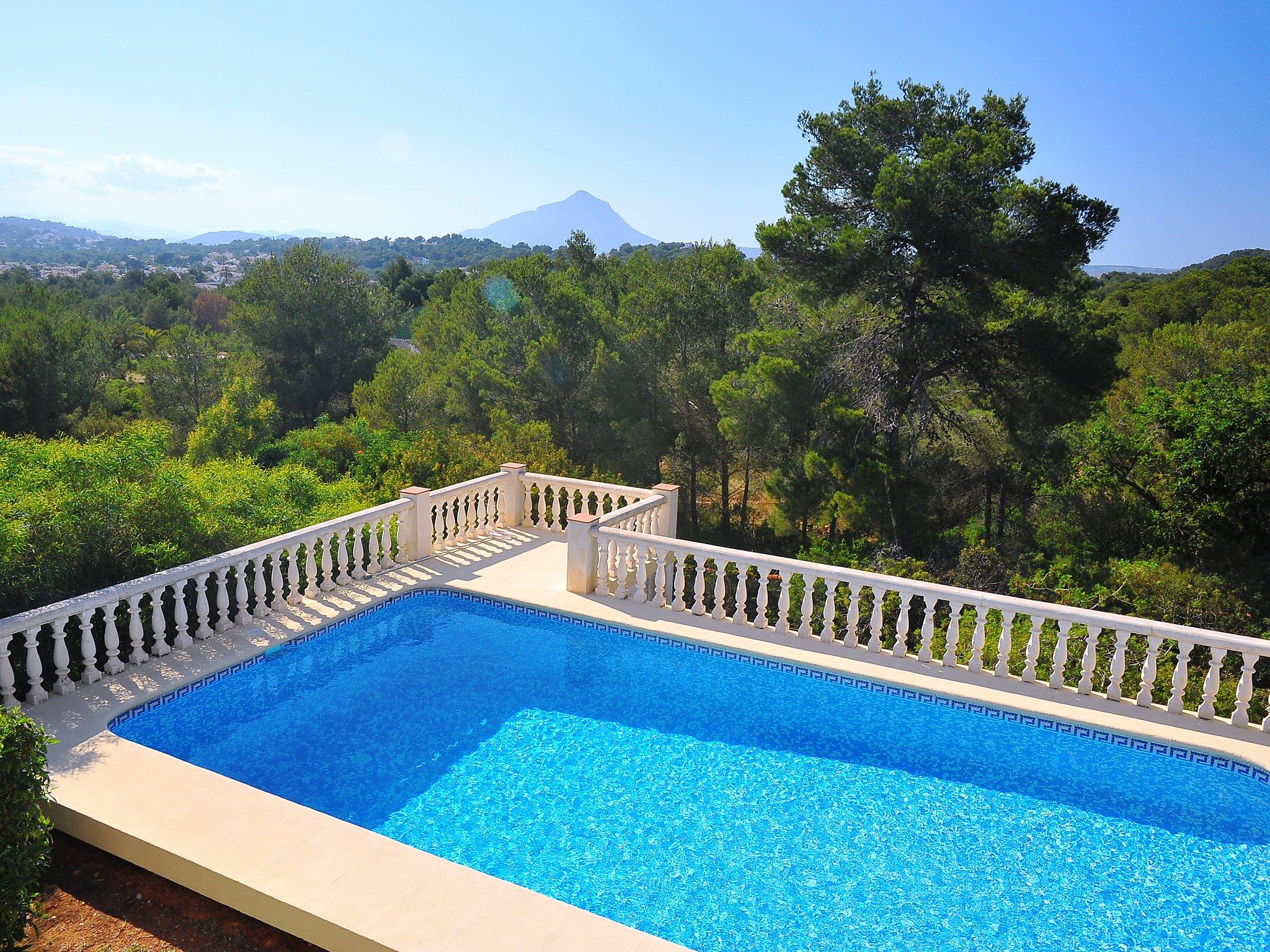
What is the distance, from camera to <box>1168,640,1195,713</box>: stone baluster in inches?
221

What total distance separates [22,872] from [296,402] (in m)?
28.3

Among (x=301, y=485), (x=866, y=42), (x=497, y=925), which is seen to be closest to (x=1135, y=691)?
(x=497, y=925)

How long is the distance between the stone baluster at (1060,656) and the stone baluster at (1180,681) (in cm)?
71

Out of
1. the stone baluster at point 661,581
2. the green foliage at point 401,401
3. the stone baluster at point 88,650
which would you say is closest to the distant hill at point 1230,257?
the green foliage at point 401,401

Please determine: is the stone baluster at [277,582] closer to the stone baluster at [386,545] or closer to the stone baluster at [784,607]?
the stone baluster at [386,545]

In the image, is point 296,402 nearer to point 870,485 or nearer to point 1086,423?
point 870,485

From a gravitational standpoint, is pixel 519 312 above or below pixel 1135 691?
above

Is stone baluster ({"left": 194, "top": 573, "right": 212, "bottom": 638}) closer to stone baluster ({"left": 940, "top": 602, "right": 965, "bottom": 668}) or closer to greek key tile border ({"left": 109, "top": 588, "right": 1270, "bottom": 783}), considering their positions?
greek key tile border ({"left": 109, "top": 588, "right": 1270, "bottom": 783})

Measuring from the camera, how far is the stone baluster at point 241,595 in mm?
6777

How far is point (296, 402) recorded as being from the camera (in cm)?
2919

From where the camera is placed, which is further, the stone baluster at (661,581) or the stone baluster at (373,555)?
the stone baluster at (373,555)

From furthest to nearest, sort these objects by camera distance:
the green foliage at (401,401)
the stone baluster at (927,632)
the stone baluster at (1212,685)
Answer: the green foliage at (401,401)
the stone baluster at (927,632)
the stone baluster at (1212,685)

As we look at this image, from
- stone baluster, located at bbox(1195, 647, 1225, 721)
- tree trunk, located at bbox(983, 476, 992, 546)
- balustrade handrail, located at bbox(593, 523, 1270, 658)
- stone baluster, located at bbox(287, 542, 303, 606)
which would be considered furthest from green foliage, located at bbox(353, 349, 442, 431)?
stone baluster, located at bbox(1195, 647, 1225, 721)

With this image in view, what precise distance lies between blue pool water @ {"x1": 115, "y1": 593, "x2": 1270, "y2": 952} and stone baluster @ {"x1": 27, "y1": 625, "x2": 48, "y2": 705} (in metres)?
0.65
